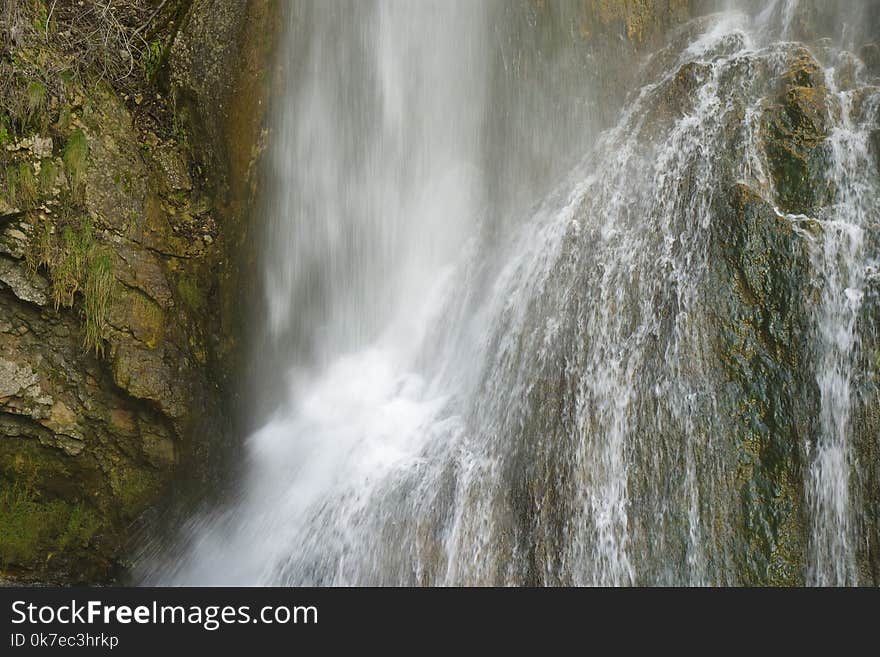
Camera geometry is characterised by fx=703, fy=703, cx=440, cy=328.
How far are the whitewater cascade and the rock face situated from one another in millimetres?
542

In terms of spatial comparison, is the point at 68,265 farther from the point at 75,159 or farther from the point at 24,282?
the point at 75,159

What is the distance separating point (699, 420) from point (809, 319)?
3.10 feet

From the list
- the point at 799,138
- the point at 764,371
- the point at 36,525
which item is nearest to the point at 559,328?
the point at 764,371

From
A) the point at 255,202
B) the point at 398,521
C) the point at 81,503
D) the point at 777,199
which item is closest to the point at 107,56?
the point at 255,202

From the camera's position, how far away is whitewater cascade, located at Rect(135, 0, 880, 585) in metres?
4.38

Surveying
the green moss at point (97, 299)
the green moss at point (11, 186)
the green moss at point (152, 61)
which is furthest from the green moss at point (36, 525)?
the green moss at point (152, 61)

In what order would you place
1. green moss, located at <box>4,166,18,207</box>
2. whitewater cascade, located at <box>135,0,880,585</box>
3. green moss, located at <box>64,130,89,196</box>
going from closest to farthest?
whitewater cascade, located at <box>135,0,880,585</box>
green moss, located at <box>4,166,18,207</box>
green moss, located at <box>64,130,89,196</box>

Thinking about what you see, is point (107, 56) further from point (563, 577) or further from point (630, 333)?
point (563, 577)

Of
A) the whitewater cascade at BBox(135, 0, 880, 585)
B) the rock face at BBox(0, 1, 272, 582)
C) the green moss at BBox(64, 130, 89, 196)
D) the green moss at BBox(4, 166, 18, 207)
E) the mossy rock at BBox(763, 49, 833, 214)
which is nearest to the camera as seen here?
the whitewater cascade at BBox(135, 0, 880, 585)

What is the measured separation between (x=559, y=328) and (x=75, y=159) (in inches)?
168

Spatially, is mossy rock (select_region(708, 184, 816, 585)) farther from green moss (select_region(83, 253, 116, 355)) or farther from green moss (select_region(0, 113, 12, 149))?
green moss (select_region(0, 113, 12, 149))

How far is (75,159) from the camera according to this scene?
5.94m

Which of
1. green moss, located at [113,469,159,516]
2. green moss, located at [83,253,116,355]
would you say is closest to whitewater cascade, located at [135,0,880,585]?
green moss, located at [113,469,159,516]

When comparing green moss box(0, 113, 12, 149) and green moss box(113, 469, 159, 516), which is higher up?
green moss box(0, 113, 12, 149)
